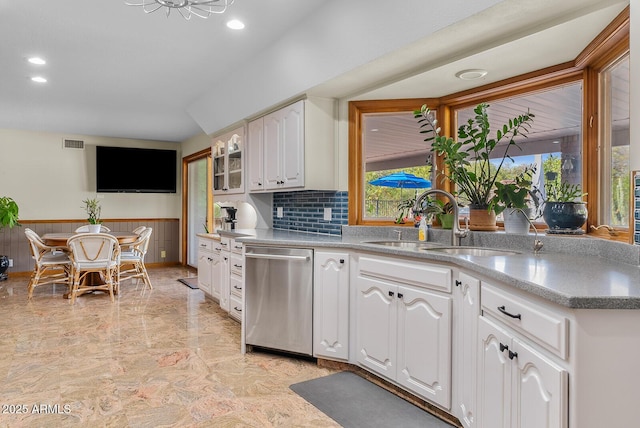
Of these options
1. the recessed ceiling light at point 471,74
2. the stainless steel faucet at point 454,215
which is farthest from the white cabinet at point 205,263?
the recessed ceiling light at point 471,74

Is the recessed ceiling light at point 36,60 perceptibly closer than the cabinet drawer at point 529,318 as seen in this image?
No

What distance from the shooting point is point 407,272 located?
236 cm

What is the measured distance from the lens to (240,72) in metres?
4.11

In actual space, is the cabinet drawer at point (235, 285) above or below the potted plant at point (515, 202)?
below

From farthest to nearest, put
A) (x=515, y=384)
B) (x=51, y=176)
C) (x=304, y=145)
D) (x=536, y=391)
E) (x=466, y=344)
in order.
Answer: (x=51, y=176) < (x=304, y=145) < (x=466, y=344) < (x=515, y=384) < (x=536, y=391)

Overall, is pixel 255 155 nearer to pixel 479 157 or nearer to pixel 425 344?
pixel 479 157

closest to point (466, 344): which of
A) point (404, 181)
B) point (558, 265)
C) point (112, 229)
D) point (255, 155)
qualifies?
point (558, 265)

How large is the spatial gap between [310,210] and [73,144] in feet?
17.7

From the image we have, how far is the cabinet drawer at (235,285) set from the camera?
3.82 m

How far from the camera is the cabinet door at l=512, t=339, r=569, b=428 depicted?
1.25m

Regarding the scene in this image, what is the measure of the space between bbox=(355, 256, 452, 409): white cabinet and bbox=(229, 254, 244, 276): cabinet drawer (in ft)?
4.65

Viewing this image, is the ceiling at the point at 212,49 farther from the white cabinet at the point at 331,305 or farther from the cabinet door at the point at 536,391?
the cabinet door at the point at 536,391

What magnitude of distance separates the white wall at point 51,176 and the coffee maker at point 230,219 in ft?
11.4

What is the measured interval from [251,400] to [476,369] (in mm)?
1273
